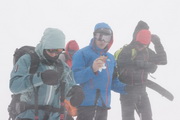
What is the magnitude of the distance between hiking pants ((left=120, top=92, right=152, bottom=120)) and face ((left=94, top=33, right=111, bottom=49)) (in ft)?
4.39

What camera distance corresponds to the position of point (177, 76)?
30531mm

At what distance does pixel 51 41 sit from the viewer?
3855 millimetres

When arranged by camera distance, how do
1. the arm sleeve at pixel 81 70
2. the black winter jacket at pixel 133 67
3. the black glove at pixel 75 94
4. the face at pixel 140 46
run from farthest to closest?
1. the face at pixel 140 46
2. the black winter jacket at pixel 133 67
3. the arm sleeve at pixel 81 70
4. the black glove at pixel 75 94

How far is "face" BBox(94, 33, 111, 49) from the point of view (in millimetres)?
5070

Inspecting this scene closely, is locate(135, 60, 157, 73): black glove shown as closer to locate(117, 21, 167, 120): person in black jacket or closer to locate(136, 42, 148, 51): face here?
locate(117, 21, 167, 120): person in black jacket

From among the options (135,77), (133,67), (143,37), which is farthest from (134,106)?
(143,37)

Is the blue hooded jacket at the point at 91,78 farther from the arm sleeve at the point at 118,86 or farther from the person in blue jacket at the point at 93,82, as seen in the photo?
the arm sleeve at the point at 118,86

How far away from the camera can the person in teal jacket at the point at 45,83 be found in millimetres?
3629

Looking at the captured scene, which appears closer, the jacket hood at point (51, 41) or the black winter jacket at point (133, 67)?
the jacket hood at point (51, 41)

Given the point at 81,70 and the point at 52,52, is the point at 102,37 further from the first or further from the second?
the point at 52,52

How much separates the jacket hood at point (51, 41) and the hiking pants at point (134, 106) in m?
2.47

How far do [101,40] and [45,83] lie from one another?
1.69 m

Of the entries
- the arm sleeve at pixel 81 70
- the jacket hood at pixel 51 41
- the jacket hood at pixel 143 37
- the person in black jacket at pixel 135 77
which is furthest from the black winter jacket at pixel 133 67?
the jacket hood at pixel 51 41

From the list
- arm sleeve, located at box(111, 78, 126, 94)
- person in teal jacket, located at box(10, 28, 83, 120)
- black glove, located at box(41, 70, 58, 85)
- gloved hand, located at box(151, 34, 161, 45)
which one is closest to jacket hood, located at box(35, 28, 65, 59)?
person in teal jacket, located at box(10, 28, 83, 120)
